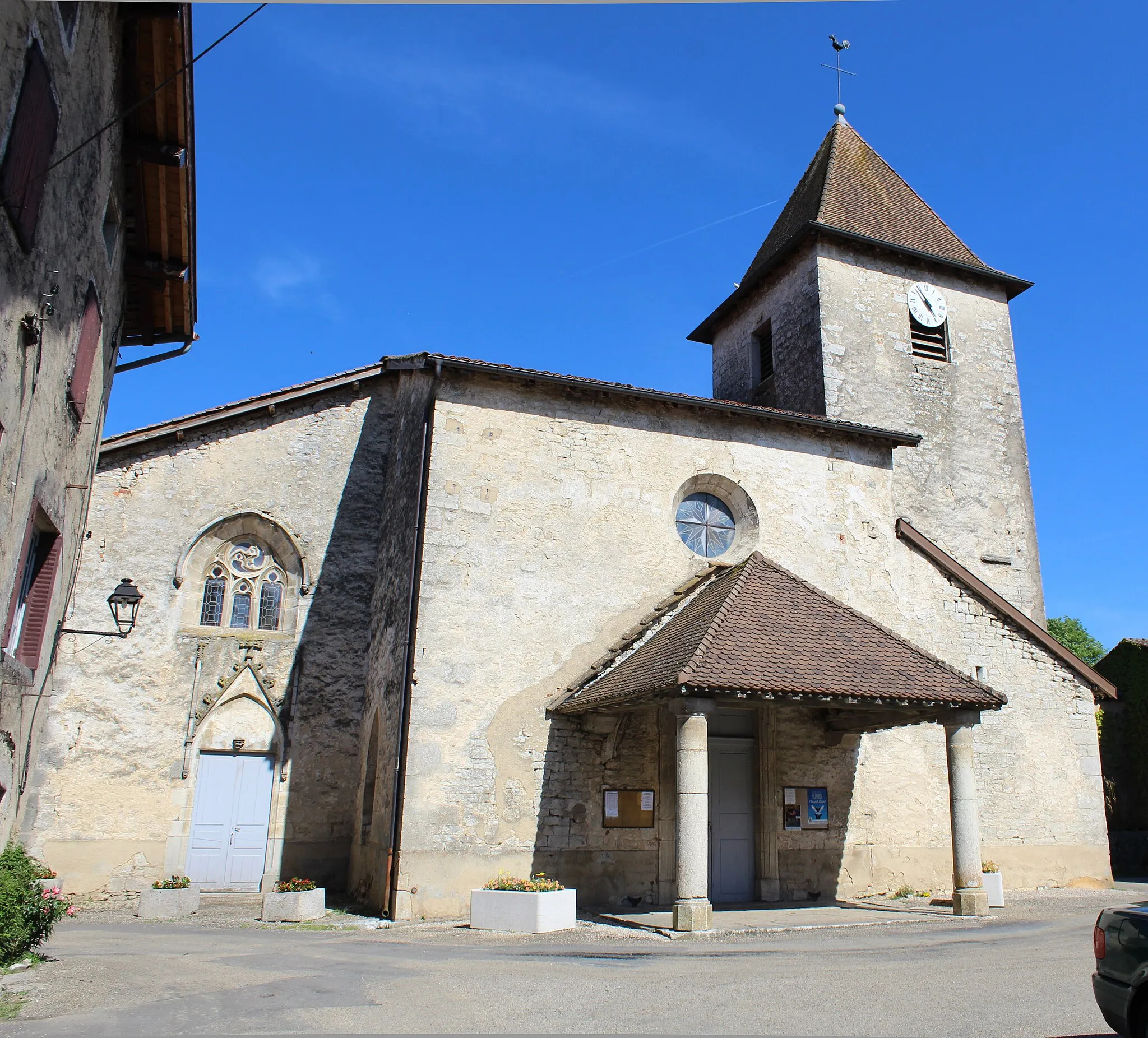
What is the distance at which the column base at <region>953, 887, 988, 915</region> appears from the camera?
36.3 ft

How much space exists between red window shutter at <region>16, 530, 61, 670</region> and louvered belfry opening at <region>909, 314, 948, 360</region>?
16.6 meters

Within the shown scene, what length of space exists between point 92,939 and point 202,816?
13.5ft

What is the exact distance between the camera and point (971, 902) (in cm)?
1108

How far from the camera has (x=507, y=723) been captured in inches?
473

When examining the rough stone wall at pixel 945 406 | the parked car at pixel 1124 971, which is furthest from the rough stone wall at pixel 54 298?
the rough stone wall at pixel 945 406

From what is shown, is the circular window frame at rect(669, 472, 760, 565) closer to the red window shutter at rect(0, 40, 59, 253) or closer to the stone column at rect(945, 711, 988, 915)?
the stone column at rect(945, 711, 988, 915)

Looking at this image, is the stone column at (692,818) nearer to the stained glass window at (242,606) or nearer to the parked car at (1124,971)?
the parked car at (1124,971)

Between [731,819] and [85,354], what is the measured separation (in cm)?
989

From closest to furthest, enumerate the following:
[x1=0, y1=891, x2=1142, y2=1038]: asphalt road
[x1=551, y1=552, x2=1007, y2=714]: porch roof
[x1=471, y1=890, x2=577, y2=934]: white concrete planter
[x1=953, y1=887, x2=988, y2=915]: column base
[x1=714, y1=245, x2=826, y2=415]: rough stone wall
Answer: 1. [x1=0, y1=891, x2=1142, y2=1038]: asphalt road
2. [x1=471, y1=890, x2=577, y2=934]: white concrete planter
3. [x1=551, y1=552, x2=1007, y2=714]: porch roof
4. [x1=953, y1=887, x2=988, y2=915]: column base
5. [x1=714, y1=245, x2=826, y2=415]: rough stone wall

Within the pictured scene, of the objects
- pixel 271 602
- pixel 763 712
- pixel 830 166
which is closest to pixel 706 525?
pixel 763 712

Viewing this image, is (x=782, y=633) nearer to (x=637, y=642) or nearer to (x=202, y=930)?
(x=637, y=642)

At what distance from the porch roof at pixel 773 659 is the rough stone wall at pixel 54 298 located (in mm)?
6155

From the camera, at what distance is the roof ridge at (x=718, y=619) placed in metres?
10.2

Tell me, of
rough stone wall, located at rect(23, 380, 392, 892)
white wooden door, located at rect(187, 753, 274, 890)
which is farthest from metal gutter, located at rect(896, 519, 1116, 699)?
white wooden door, located at rect(187, 753, 274, 890)
